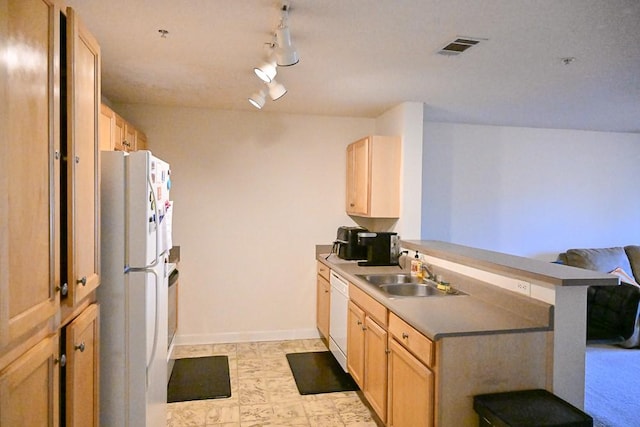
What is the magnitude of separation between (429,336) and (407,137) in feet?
7.50

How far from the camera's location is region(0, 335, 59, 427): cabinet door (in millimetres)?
1076

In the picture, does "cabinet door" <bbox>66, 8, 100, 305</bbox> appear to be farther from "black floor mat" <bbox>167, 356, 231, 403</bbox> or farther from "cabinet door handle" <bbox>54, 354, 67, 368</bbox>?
"black floor mat" <bbox>167, 356, 231, 403</bbox>

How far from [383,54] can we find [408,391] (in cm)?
200

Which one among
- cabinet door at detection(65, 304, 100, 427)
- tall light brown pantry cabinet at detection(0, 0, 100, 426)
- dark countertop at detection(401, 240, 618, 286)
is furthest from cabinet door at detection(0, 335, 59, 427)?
dark countertop at detection(401, 240, 618, 286)

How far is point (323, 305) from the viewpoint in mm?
4086

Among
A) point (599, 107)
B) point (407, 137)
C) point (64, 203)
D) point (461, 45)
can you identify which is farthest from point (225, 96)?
point (599, 107)

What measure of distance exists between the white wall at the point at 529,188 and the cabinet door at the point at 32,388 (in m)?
3.86

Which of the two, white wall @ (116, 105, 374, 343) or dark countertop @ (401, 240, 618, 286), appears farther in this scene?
white wall @ (116, 105, 374, 343)

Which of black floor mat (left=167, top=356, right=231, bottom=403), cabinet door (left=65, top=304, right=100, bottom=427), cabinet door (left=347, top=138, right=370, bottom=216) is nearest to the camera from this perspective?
cabinet door (left=65, top=304, right=100, bottom=427)

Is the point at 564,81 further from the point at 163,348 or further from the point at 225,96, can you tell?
the point at 163,348

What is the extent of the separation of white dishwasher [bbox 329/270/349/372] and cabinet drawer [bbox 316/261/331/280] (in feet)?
0.47

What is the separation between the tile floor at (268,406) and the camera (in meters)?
2.76

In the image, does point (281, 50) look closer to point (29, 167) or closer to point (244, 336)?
point (29, 167)

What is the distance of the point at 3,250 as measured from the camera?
40.3 inches
